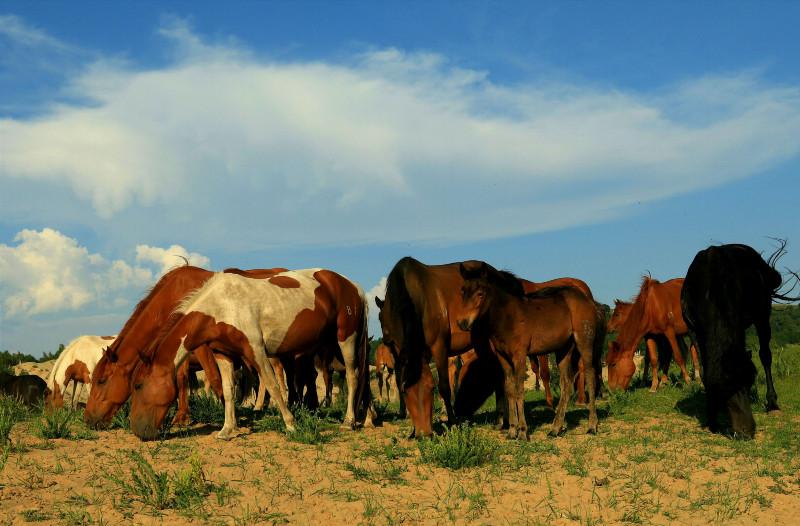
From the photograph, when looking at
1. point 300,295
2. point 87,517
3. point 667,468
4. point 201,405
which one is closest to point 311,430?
point 300,295

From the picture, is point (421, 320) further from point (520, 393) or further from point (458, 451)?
point (458, 451)

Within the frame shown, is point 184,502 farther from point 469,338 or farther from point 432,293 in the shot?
point 469,338

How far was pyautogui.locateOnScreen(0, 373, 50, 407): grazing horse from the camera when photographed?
51.9 feet

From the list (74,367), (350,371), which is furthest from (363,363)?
(74,367)

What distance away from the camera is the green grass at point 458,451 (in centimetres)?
755

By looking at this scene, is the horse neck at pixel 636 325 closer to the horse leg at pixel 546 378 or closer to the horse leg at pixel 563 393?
the horse leg at pixel 546 378

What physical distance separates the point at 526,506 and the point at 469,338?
4.76 m

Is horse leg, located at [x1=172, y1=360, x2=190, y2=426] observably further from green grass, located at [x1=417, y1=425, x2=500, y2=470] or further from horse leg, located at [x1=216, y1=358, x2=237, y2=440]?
green grass, located at [x1=417, y1=425, x2=500, y2=470]

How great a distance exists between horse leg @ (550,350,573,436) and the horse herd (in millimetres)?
20

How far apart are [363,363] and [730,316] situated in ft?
17.2

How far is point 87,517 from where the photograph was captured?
604cm

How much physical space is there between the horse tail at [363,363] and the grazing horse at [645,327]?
6966mm

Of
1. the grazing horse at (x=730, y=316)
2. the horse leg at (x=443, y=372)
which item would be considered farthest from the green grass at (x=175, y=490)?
the grazing horse at (x=730, y=316)

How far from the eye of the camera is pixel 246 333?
9.72 m
